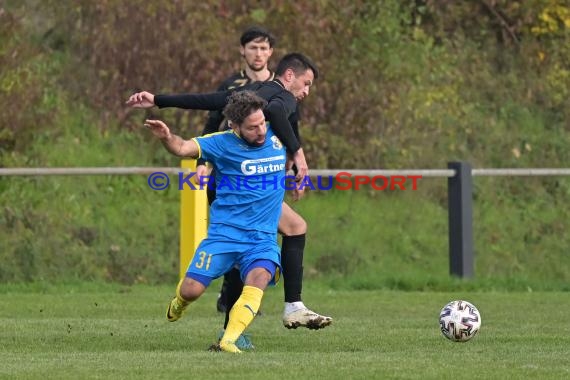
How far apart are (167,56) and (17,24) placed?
2.20 meters

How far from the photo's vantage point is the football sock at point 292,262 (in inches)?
384

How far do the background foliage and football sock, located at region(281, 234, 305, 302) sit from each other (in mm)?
5897

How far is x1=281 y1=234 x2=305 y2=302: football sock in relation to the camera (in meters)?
9.77

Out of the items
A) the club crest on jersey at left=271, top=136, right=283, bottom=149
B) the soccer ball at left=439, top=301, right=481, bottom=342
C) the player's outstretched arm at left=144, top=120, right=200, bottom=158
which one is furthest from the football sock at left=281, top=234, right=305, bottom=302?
the player's outstretched arm at left=144, top=120, right=200, bottom=158

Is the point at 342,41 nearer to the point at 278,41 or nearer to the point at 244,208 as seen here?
the point at 278,41

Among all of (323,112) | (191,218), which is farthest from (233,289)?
(323,112)

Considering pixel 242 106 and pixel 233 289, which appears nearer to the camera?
pixel 242 106

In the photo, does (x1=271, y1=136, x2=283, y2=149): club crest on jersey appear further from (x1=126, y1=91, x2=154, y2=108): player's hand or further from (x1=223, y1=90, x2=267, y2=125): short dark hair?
(x1=126, y1=91, x2=154, y2=108): player's hand

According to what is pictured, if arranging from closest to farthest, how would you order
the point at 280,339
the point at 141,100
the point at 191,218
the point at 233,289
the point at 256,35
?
the point at 141,100
the point at 233,289
the point at 280,339
the point at 256,35
the point at 191,218

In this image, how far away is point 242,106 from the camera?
343 inches

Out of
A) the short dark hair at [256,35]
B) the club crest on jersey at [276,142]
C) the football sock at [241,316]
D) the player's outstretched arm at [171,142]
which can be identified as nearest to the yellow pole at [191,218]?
the short dark hair at [256,35]

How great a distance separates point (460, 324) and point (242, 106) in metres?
2.00

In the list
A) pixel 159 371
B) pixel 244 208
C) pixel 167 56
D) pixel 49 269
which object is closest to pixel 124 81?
pixel 167 56

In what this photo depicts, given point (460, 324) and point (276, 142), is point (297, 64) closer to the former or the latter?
point (276, 142)
